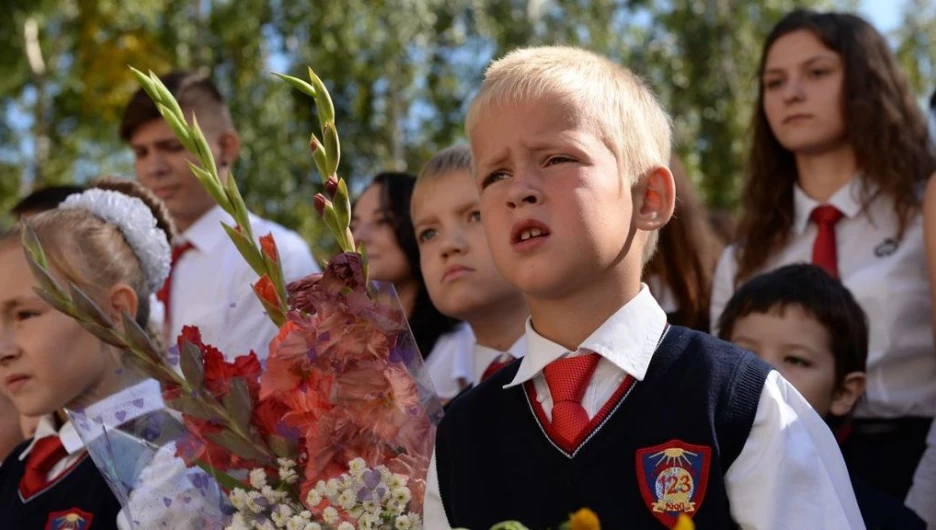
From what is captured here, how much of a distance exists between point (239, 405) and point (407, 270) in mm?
2423

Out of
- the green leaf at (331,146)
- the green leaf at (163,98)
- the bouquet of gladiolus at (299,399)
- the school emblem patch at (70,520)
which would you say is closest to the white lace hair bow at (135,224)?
the school emblem patch at (70,520)

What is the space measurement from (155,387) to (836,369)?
72.5 inches

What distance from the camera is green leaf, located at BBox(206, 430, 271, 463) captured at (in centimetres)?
240

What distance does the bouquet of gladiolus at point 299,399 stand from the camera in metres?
2.36

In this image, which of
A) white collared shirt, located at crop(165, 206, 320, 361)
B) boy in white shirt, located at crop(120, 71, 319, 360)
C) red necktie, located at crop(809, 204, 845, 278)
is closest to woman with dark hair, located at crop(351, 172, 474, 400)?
white collared shirt, located at crop(165, 206, 320, 361)

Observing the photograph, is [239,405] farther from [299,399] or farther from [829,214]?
[829,214]

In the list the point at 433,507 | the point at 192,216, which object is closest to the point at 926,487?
the point at 433,507

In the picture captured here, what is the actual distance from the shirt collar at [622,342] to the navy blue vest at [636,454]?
0.09 feet

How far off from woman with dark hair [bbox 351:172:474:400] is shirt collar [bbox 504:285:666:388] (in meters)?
2.16

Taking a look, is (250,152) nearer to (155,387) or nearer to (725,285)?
(725,285)

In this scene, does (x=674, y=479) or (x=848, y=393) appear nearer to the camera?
(x=674, y=479)

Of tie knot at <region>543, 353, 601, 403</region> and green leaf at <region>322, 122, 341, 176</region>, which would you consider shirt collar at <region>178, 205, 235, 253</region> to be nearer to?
green leaf at <region>322, 122, 341, 176</region>

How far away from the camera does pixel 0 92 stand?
70.1 ft

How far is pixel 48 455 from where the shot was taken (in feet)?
11.8
